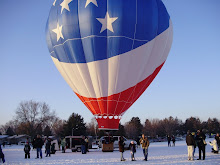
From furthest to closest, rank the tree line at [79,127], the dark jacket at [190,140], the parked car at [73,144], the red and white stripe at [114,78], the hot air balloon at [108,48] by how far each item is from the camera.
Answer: the tree line at [79,127] → the parked car at [73,144] → the red and white stripe at [114,78] → the hot air balloon at [108,48] → the dark jacket at [190,140]

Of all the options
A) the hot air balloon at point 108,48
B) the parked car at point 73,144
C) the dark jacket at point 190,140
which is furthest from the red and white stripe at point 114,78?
the dark jacket at point 190,140

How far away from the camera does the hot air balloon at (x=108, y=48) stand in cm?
1541

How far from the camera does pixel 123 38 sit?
15398mm

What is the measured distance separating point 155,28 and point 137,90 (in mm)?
4194

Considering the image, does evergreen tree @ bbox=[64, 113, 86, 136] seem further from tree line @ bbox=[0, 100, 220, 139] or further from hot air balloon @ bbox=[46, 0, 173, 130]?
hot air balloon @ bbox=[46, 0, 173, 130]

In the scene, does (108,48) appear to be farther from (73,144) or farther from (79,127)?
(79,127)

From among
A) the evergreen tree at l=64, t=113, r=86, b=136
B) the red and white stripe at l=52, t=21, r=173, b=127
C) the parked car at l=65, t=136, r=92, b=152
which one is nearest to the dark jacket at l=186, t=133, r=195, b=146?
the red and white stripe at l=52, t=21, r=173, b=127

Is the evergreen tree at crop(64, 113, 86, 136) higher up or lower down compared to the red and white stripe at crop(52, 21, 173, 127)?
lower down

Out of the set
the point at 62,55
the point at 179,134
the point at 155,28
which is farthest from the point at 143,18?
the point at 179,134

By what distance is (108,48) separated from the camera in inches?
610

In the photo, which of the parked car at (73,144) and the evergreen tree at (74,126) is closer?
the parked car at (73,144)

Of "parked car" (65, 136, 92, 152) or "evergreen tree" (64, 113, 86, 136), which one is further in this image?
"evergreen tree" (64, 113, 86, 136)

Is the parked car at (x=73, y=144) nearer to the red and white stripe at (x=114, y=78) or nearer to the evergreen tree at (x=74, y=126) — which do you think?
the red and white stripe at (x=114, y=78)

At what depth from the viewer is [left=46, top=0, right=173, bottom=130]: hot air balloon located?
15406 mm
